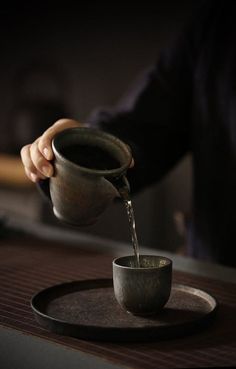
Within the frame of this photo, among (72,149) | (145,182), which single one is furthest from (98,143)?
(145,182)

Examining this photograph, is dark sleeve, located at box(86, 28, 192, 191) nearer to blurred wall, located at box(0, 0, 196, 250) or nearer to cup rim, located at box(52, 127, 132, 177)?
cup rim, located at box(52, 127, 132, 177)

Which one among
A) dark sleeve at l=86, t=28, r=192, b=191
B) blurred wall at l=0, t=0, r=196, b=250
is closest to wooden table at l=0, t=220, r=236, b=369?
dark sleeve at l=86, t=28, r=192, b=191

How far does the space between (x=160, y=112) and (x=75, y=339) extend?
1127mm

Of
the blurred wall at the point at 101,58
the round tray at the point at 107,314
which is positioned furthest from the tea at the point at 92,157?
the blurred wall at the point at 101,58

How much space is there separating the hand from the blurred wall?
2.10 metres

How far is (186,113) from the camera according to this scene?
2.08 metres

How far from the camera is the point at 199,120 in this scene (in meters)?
1.99

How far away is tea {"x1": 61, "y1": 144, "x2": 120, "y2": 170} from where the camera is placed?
1241 mm

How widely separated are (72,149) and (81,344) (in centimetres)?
39

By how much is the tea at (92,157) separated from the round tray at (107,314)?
0.22m

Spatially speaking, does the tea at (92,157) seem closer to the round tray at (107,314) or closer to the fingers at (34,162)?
the fingers at (34,162)

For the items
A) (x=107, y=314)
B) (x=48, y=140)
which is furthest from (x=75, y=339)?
(x=48, y=140)

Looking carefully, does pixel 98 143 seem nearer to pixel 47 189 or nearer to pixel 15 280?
pixel 47 189

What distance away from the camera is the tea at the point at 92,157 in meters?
1.24
